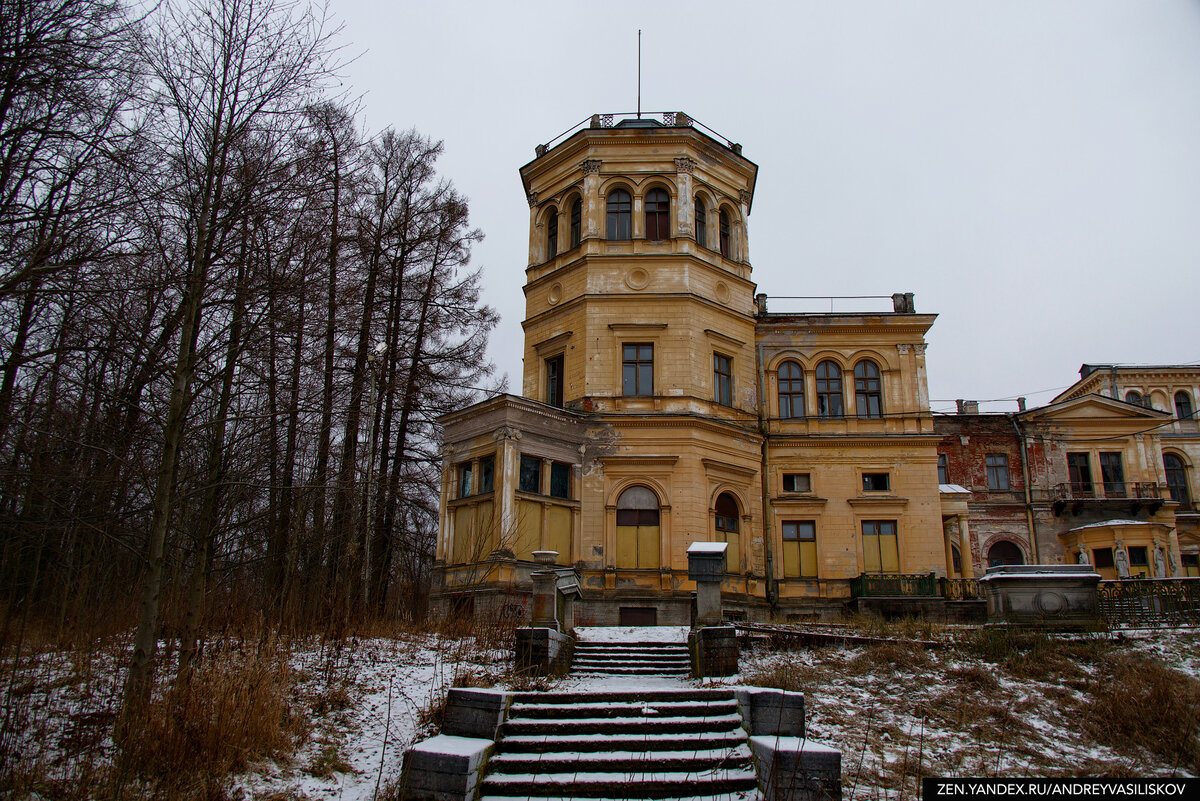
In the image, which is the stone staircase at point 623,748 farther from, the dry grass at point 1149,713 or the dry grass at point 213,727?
the dry grass at point 1149,713

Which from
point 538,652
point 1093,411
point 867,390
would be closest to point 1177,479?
point 1093,411

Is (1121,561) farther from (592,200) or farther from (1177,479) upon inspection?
(592,200)

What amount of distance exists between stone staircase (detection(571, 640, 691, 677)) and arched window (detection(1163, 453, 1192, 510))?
3279 centimetres

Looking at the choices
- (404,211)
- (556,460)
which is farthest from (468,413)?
(404,211)

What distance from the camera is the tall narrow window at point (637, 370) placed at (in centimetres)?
2312

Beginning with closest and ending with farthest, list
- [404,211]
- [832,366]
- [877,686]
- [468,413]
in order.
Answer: [877,686] → [468,413] → [404,211] → [832,366]

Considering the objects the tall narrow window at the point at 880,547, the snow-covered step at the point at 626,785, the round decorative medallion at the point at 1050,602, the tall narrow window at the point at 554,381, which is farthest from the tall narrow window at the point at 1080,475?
the snow-covered step at the point at 626,785

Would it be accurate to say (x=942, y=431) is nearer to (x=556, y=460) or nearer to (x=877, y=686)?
(x=556, y=460)

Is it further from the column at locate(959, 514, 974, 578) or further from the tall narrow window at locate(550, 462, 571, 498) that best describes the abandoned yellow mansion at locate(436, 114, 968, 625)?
the column at locate(959, 514, 974, 578)

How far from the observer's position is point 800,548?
24.8m

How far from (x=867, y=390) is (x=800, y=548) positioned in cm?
594

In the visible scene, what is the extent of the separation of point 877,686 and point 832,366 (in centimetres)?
1677

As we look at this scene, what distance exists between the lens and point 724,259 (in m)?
25.2

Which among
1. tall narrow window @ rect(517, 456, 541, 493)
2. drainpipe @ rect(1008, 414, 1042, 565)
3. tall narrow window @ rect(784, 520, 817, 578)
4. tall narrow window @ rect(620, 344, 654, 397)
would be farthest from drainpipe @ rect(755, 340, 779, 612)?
drainpipe @ rect(1008, 414, 1042, 565)
